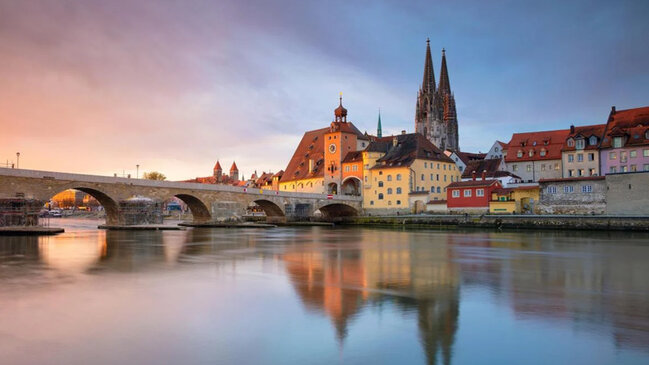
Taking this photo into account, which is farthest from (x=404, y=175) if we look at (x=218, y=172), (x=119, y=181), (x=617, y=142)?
(x=218, y=172)

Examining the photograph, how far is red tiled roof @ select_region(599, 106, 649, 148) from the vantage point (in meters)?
45.7

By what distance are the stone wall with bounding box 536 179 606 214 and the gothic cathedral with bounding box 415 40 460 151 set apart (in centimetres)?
5276

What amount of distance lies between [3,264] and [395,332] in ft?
44.9

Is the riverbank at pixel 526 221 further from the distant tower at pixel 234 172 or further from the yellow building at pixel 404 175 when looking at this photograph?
the distant tower at pixel 234 172

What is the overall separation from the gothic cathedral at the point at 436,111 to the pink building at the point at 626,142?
46606 millimetres

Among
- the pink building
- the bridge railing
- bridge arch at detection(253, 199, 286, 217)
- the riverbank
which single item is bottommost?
the riverbank

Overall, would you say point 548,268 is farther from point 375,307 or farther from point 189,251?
point 189,251

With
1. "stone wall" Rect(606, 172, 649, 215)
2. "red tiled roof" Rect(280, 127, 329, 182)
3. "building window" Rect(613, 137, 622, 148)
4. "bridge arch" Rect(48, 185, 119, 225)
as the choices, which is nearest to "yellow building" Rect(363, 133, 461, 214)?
"red tiled roof" Rect(280, 127, 329, 182)

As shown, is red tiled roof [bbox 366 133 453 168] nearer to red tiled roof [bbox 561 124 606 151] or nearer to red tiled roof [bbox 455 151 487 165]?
red tiled roof [bbox 455 151 487 165]

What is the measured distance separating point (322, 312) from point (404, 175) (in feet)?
160

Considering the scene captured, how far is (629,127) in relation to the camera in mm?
47344

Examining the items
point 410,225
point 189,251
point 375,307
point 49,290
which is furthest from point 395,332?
point 410,225

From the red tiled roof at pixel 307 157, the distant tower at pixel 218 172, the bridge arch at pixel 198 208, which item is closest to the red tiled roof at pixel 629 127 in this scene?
the red tiled roof at pixel 307 157

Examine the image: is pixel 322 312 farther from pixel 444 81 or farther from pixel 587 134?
pixel 444 81
